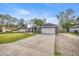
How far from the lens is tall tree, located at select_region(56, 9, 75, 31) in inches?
172

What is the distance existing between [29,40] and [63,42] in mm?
521

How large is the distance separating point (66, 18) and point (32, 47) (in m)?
0.68

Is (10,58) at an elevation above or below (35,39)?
below

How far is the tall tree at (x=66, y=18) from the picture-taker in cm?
436

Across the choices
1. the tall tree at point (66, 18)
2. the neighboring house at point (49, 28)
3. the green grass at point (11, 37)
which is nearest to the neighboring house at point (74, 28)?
the tall tree at point (66, 18)

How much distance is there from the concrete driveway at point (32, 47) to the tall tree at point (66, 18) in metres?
0.25

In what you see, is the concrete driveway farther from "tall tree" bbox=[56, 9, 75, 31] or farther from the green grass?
"tall tree" bbox=[56, 9, 75, 31]

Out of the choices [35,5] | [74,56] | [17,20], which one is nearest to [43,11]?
[35,5]

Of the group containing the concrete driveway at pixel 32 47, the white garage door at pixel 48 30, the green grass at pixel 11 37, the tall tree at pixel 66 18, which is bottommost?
the concrete driveway at pixel 32 47

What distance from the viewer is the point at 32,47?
4.43 metres

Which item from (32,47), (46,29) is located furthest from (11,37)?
(46,29)

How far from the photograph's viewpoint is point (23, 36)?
447 centimetres

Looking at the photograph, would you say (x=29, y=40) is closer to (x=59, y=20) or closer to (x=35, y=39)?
(x=35, y=39)

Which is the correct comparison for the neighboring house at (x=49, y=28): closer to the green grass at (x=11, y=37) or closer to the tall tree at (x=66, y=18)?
the tall tree at (x=66, y=18)
